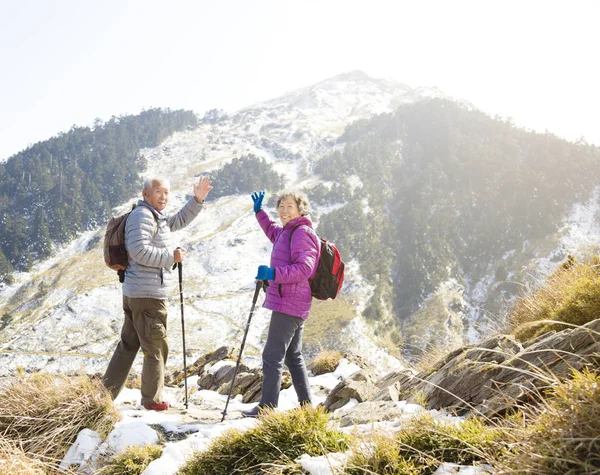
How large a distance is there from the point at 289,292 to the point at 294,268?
1.28 feet

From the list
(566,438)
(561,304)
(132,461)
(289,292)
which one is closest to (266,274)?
(289,292)

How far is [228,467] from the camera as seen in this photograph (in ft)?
11.3

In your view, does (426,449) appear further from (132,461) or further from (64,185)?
(64,185)

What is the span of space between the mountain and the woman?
77.2 m

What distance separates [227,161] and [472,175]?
102563mm

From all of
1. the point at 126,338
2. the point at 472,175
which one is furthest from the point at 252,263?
the point at 126,338

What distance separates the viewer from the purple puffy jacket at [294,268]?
4922mm

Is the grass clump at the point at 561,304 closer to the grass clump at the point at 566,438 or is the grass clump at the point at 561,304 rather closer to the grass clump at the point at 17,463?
the grass clump at the point at 566,438

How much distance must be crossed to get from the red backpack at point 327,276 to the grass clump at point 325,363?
6.02 m

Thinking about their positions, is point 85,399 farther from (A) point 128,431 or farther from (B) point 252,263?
(B) point 252,263

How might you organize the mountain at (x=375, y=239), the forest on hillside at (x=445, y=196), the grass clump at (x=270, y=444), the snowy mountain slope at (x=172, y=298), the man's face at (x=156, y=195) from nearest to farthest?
the grass clump at (x=270, y=444), the man's face at (x=156, y=195), the snowy mountain slope at (x=172, y=298), the mountain at (x=375, y=239), the forest on hillside at (x=445, y=196)

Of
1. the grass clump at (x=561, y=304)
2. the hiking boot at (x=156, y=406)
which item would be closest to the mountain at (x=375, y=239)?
the grass clump at (x=561, y=304)

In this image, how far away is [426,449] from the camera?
113 inches

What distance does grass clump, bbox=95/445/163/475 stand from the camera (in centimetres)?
385
